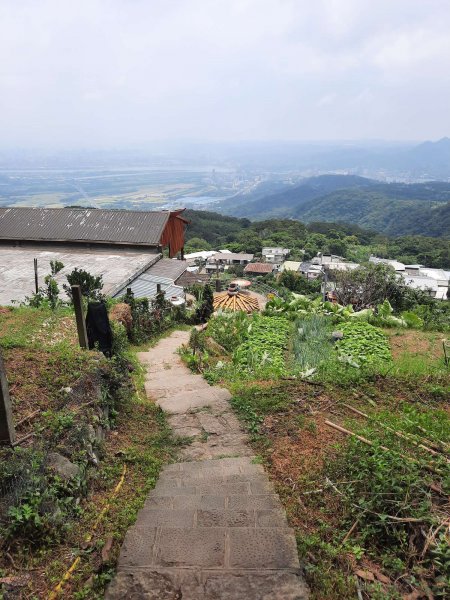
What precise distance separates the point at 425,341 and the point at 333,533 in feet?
25.4

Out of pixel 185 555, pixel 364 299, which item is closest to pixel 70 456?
pixel 185 555

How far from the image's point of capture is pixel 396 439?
452 centimetres

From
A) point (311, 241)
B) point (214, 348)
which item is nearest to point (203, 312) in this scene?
point (214, 348)

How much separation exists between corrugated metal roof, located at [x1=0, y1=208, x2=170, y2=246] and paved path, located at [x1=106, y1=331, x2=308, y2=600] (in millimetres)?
16011

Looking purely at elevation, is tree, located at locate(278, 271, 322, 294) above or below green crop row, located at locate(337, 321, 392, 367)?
below

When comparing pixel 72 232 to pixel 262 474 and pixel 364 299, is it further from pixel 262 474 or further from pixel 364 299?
pixel 262 474

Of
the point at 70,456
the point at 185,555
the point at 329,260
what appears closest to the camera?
the point at 185,555

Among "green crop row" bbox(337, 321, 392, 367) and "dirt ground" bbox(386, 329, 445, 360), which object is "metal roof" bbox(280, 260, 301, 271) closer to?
"dirt ground" bbox(386, 329, 445, 360)

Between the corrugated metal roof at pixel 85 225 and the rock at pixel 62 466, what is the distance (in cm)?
1624

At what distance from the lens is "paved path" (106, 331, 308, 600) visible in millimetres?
2867

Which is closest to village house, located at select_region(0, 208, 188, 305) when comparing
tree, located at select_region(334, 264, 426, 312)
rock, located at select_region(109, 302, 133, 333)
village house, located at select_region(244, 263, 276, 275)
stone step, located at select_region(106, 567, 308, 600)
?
rock, located at select_region(109, 302, 133, 333)

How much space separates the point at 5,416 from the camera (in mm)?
3986

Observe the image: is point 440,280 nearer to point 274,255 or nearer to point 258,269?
point 258,269

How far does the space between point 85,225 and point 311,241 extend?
58.4 meters
